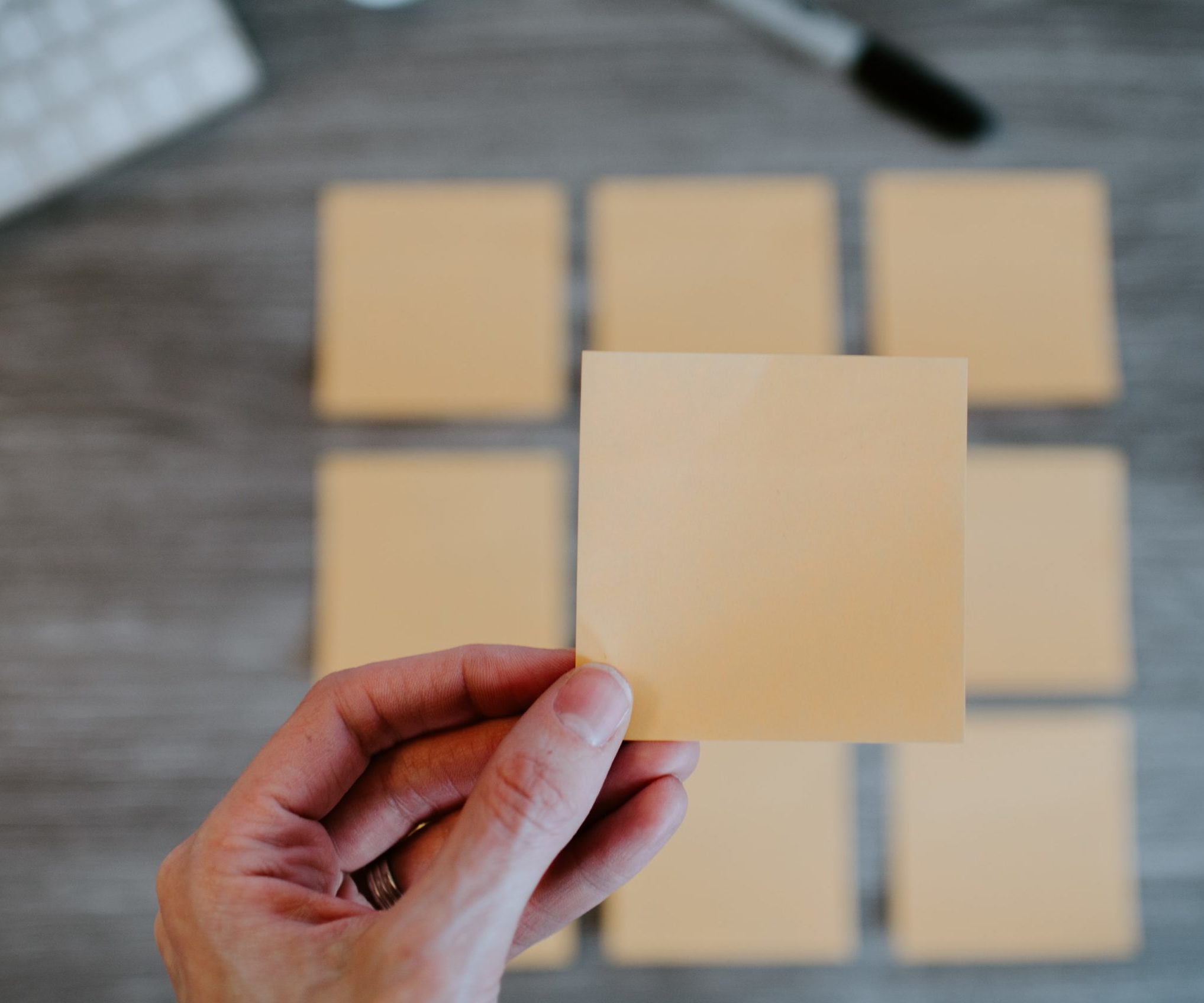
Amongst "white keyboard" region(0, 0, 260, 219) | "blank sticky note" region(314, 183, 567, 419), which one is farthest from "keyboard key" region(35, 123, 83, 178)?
"blank sticky note" region(314, 183, 567, 419)

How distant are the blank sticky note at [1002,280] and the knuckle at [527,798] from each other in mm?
337

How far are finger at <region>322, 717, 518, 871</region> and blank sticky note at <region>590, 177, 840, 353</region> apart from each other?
0.79 feet

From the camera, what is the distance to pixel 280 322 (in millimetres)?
490

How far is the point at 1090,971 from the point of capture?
472 mm

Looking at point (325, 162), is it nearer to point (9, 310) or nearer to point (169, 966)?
point (9, 310)

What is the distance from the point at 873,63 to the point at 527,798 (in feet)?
1.50

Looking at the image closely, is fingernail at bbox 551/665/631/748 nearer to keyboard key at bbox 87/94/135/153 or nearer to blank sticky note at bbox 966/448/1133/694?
blank sticky note at bbox 966/448/1133/694

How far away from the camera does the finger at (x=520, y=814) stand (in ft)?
0.82

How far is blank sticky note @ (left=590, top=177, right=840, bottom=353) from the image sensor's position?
48 cm

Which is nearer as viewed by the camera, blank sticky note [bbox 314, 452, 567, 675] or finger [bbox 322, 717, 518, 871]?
finger [bbox 322, 717, 518, 871]

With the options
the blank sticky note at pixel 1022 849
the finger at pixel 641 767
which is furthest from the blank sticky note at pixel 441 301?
the blank sticky note at pixel 1022 849

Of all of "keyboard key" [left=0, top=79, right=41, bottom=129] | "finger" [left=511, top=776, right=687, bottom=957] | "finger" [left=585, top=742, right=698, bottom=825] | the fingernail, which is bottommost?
"finger" [left=511, top=776, right=687, bottom=957]

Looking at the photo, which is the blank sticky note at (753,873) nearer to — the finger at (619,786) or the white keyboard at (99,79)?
the finger at (619,786)

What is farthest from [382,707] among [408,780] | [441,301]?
[441,301]
